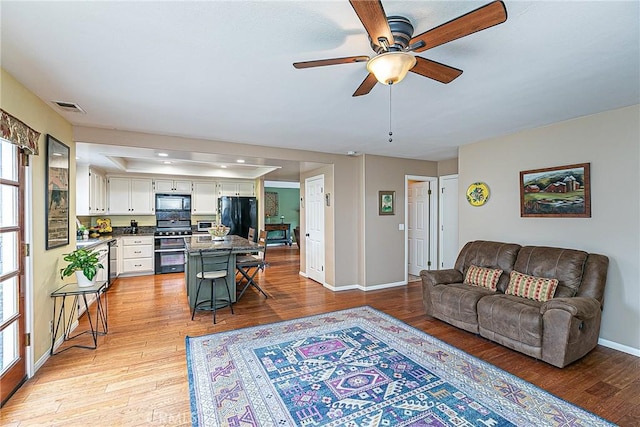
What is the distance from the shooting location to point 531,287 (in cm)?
315

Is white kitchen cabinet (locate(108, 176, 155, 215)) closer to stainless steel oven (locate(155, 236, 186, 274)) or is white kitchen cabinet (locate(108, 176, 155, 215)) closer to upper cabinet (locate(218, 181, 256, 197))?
stainless steel oven (locate(155, 236, 186, 274))

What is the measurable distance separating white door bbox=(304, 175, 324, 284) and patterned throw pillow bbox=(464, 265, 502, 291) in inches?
103

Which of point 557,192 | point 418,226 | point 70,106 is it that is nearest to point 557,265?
point 557,192

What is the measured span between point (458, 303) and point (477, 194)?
70.5 inches

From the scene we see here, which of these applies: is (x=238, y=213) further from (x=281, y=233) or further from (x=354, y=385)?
(x=354, y=385)

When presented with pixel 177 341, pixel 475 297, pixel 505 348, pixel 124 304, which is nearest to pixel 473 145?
pixel 475 297

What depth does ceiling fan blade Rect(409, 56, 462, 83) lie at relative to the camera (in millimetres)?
1680

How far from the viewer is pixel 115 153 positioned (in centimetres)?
404

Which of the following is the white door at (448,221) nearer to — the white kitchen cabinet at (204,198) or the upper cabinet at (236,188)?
the upper cabinet at (236,188)

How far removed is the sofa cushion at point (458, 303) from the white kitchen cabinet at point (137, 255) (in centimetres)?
564

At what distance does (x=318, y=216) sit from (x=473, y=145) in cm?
288

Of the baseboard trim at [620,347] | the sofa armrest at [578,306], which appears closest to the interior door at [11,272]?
the sofa armrest at [578,306]

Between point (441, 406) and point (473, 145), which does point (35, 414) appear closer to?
point (441, 406)

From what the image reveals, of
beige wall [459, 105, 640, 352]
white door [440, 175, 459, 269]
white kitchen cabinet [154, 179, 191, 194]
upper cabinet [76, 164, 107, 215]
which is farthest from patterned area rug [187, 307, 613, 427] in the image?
white kitchen cabinet [154, 179, 191, 194]
